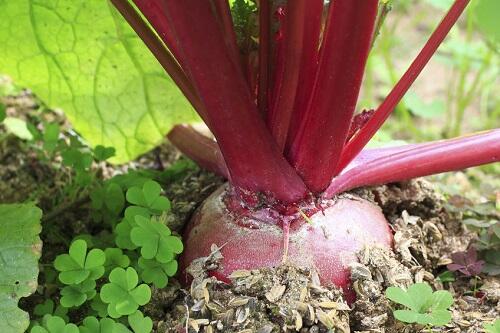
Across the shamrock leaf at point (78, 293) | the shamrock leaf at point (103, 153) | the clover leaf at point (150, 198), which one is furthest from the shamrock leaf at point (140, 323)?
the shamrock leaf at point (103, 153)

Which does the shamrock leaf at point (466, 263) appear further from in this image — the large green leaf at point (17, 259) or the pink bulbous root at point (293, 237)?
the large green leaf at point (17, 259)

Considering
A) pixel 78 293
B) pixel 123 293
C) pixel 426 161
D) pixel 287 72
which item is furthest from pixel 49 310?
pixel 426 161

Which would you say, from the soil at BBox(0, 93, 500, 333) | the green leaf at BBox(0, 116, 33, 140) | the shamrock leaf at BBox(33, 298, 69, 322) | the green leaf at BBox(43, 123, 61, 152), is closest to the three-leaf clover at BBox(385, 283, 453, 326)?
the soil at BBox(0, 93, 500, 333)

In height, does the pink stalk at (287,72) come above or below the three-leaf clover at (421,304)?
above

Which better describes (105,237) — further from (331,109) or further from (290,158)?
(331,109)

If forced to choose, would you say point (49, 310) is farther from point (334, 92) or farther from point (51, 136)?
point (334, 92)
